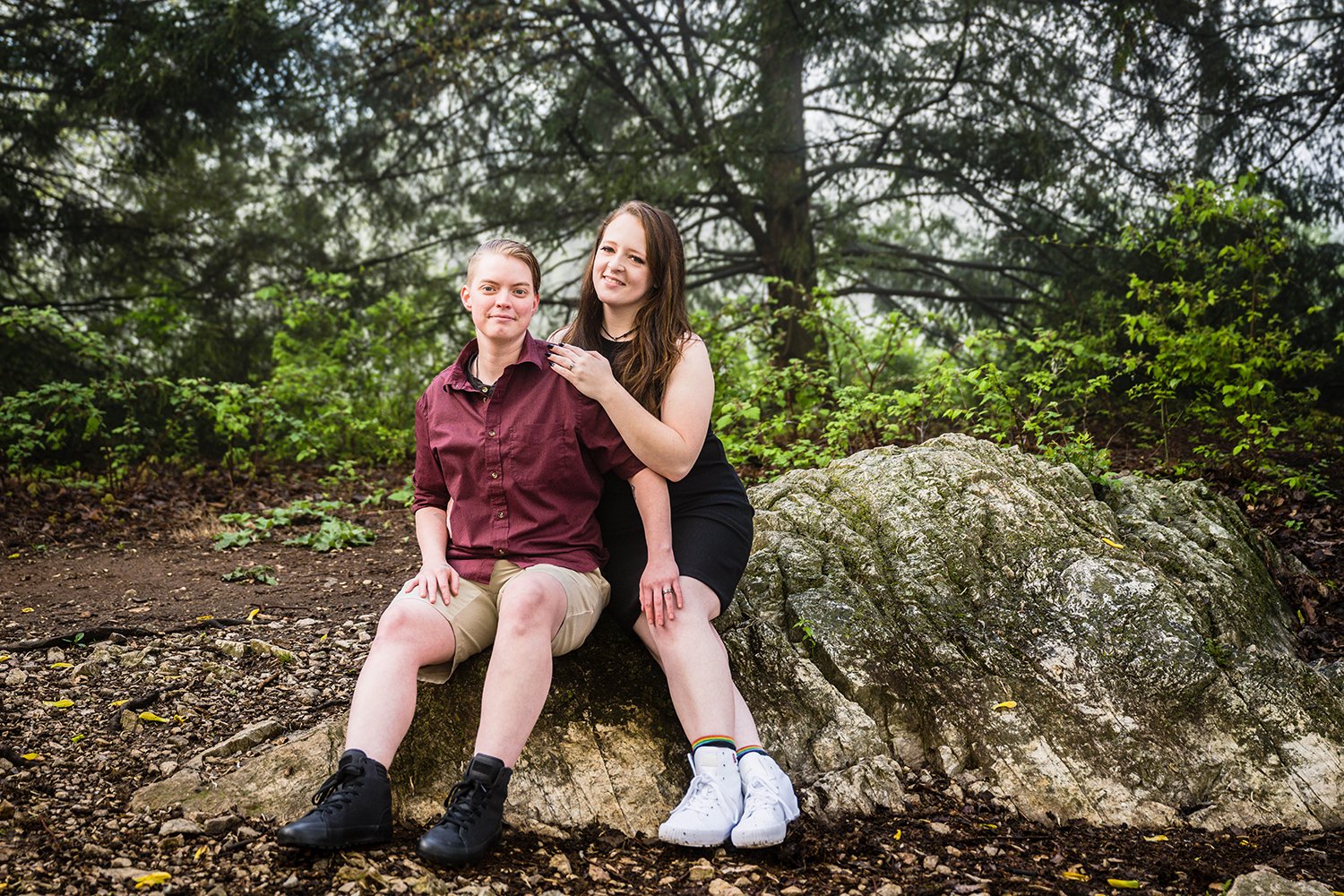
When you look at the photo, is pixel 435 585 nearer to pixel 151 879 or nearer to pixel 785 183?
pixel 151 879

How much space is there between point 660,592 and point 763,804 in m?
0.62

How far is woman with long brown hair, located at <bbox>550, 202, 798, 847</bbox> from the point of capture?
2.49m

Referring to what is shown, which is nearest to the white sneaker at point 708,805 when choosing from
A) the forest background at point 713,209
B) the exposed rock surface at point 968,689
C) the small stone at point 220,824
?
the exposed rock surface at point 968,689

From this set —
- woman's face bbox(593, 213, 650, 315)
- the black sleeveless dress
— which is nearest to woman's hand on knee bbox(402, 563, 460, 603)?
the black sleeveless dress

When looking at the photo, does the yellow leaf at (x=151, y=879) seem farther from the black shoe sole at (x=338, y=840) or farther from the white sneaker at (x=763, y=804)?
the white sneaker at (x=763, y=804)

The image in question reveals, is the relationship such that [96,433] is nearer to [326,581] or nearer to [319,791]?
[326,581]

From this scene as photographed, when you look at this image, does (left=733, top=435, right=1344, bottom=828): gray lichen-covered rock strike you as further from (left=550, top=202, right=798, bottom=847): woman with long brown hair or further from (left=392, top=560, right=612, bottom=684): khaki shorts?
(left=392, top=560, right=612, bottom=684): khaki shorts

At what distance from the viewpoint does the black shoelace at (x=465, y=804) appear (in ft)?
7.52

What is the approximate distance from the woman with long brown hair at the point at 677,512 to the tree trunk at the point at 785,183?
3.89 meters

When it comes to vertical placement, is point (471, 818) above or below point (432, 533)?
below

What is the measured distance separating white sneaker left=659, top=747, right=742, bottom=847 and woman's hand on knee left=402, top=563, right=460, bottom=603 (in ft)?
2.64

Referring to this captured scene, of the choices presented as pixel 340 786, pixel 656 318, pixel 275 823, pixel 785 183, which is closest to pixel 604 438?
pixel 656 318

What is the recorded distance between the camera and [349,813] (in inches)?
88.4

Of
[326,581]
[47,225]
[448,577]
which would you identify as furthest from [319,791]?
[47,225]
